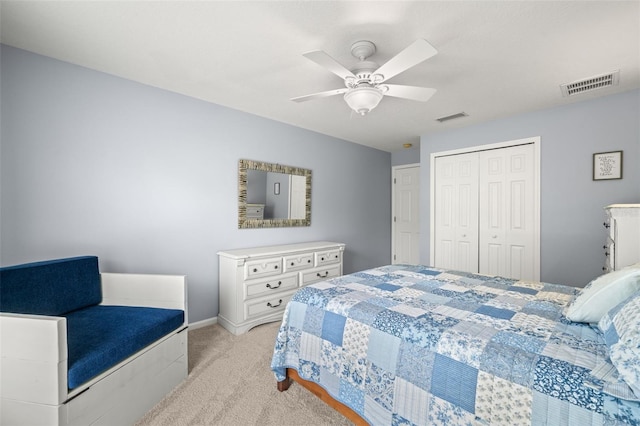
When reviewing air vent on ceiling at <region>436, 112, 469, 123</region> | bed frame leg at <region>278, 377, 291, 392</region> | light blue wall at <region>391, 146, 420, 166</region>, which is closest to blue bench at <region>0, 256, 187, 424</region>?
bed frame leg at <region>278, 377, 291, 392</region>

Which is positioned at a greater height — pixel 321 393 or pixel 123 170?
pixel 123 170

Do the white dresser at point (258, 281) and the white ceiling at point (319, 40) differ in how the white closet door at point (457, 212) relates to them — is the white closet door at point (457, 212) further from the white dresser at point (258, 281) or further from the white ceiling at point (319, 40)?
the white dresser at point (258, 281)

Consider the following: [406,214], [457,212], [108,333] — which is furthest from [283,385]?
[406,214]

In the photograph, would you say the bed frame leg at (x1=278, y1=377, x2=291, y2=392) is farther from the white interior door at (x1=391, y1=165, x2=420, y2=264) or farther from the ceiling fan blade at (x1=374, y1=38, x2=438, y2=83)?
the white interior door at (x1=391, y1=165, x2=420, y2=264)

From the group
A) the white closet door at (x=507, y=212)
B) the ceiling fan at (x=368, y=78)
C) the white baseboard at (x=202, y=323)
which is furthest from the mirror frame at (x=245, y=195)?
the white closet door at (x=507, y=212)

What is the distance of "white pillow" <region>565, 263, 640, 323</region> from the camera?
3.89ft

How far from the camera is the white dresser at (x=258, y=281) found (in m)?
2.72

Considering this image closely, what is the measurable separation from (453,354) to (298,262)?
7.19ft

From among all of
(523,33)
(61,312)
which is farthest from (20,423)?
(523,33)

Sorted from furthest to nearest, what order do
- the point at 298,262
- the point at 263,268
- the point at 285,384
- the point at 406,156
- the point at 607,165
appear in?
the point at 406,156 → the point at 298,262 → the point at 263,268 → the point at 607,165 → the point at 285,384

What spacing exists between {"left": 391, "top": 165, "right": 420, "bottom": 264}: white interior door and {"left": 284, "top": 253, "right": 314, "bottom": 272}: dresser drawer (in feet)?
7.72

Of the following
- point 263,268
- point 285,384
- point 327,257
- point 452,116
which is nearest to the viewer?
point 285,384

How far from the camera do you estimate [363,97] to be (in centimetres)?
186

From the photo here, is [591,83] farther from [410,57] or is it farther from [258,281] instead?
[258,281]
